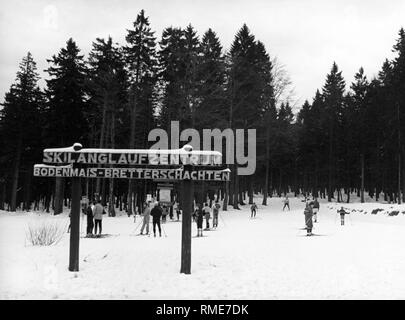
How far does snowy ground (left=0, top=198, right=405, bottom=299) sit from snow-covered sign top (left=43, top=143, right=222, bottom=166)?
2956 millimetres

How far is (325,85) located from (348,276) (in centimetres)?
5068

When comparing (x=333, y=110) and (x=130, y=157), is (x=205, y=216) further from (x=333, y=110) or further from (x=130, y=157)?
(x=333, y=110)

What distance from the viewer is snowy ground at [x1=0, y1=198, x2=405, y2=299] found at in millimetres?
9117

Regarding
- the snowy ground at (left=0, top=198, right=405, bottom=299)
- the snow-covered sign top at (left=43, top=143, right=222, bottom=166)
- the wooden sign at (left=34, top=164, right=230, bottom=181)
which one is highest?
the snow-covered sign top at (left=43, top=143, right=222, bottom=166)

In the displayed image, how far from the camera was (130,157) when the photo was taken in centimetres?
1157

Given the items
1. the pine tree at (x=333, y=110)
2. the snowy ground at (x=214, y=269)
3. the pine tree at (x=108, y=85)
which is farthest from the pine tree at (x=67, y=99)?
the pine tree at (x=333, y=110)

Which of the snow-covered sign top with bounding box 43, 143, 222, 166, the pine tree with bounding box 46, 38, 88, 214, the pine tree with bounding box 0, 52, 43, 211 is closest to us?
the snow-covered sign top with bounding box 43, 143, 222, 166

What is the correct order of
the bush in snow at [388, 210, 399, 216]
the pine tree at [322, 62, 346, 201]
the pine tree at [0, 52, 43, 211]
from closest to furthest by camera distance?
the bush in snow at [388, 210, 399, 216] < the pine tree at [0, 52, 43, 211] < the pine tree at [322, 62, 346, 201]

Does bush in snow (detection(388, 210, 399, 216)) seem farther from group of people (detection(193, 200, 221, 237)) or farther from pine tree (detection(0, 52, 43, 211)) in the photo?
pine tree (detection(0, 52, 43, 211))

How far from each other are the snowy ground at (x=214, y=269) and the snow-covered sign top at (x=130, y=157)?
9.70ft

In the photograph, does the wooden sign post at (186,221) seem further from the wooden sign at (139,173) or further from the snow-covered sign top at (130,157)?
the snow-covered sign top at (130,157)

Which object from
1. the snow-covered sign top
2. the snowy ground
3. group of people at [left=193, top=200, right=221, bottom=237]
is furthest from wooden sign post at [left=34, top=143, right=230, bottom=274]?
group of people at [left=193, top=200, right=221, bottom=237]

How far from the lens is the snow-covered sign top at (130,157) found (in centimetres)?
1140
